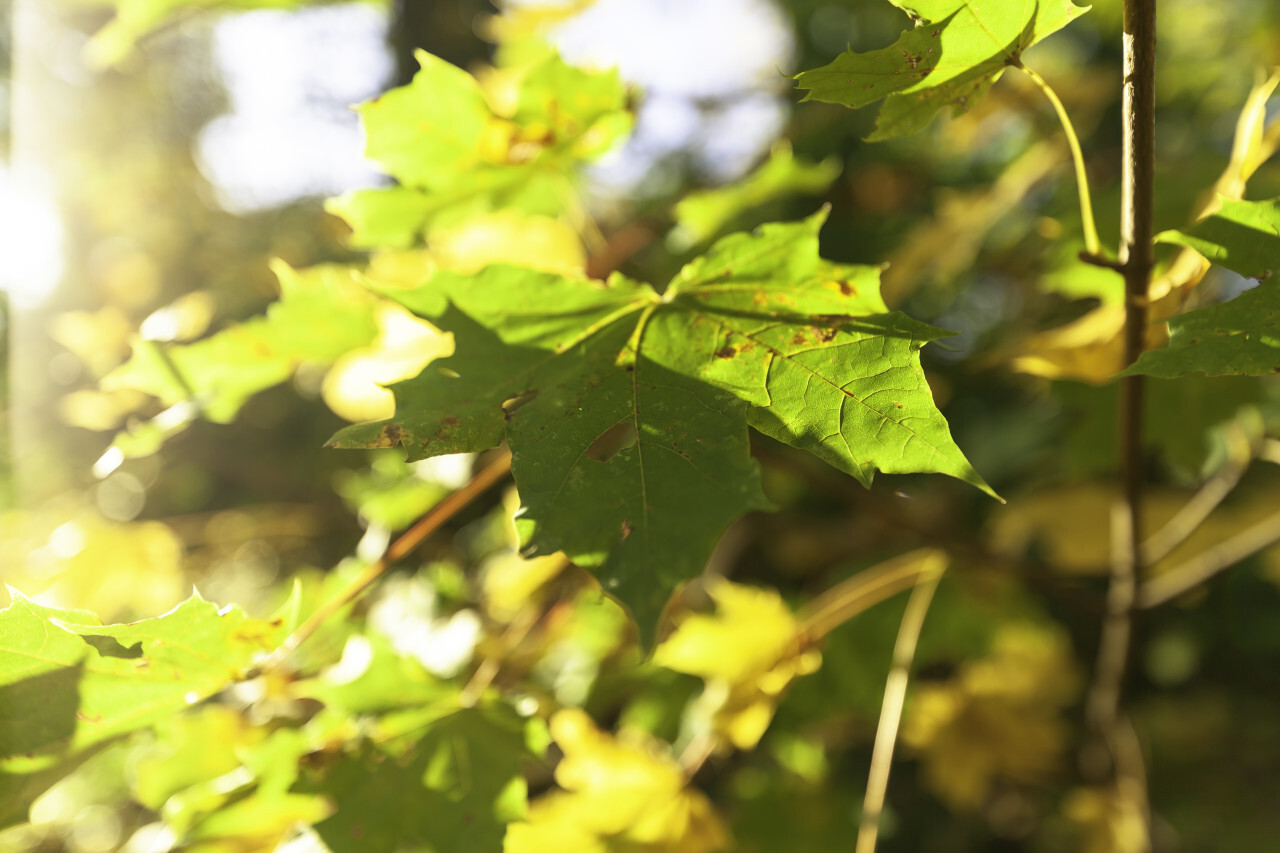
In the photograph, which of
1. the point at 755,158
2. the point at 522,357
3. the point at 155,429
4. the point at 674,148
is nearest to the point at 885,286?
the point at 755,158

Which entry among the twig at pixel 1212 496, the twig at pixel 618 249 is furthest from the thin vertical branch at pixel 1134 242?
the twig at pixel 618 249

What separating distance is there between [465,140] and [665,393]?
1.56 ft

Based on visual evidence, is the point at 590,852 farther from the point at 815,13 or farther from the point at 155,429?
the point at 815,13

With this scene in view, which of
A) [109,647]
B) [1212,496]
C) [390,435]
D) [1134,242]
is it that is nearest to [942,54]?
[1134,242]

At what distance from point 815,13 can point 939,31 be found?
1817 mm

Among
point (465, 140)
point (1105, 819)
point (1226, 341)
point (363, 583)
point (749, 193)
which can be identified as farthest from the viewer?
point (1105, 819)

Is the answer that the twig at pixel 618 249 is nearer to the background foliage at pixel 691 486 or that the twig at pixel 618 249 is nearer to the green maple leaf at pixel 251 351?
the background foliage at pixel 691 486

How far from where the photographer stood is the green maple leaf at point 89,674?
516mm

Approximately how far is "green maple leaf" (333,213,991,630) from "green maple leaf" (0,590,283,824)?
0.73 feet

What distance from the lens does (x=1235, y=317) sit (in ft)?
1.50

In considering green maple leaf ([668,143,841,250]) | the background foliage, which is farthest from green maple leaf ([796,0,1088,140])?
green maple leaf ([668,143,841,250])

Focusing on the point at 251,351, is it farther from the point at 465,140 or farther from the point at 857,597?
the point at 857,597

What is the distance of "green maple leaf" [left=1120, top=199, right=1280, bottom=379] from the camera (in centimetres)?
44

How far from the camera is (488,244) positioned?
49.2 inches
